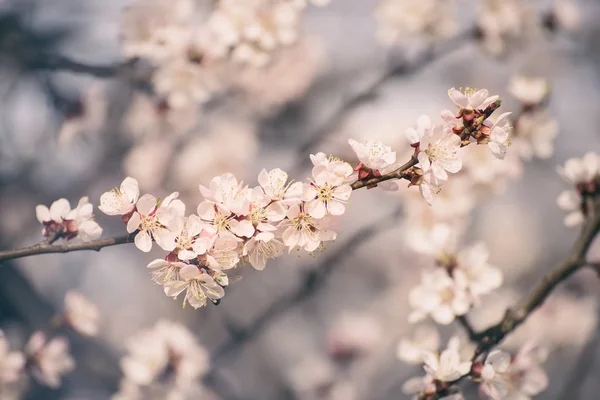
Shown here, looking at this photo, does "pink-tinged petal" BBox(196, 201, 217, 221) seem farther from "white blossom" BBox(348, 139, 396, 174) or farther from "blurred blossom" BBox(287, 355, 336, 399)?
"blurred blossom" BBox(287, 355, 336, 399)

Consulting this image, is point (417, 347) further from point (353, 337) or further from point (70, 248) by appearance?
point (353, 337)

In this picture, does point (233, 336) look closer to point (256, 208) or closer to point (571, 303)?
point (256, 208)

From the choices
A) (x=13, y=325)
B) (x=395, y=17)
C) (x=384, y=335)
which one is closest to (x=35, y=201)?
(x=13, y=325)

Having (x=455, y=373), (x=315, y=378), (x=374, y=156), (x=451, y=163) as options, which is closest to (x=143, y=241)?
(x=374, y=156)

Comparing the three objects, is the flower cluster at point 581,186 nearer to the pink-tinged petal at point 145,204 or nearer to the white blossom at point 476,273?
the white blossom at point 476,273

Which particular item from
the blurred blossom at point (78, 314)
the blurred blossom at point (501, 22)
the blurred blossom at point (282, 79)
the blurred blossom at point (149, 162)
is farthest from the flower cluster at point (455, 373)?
the blurred blossom at point (282, 79)

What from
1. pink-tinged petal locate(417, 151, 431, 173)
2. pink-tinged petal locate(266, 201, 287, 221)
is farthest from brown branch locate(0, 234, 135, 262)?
pink-tinged petal locate(417, 151, 431, 173)
